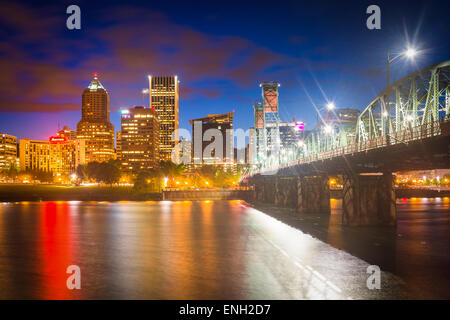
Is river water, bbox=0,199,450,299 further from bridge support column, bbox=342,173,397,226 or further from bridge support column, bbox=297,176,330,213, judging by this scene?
bridge support column, bbox=297,176,330,213

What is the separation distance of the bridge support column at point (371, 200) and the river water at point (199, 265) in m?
3.56

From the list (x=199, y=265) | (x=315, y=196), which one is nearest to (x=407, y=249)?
(x=199, y=265)

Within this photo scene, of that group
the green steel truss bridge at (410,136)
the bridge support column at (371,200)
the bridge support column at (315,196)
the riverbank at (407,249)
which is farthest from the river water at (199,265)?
the bridge support column at (315,196)

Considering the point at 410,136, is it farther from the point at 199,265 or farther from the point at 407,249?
the point at 199,265

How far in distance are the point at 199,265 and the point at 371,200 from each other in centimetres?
3064

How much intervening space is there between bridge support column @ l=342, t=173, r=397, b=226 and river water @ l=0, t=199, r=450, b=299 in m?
3.56

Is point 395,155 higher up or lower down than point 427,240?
higher up

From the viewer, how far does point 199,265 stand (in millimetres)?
26812

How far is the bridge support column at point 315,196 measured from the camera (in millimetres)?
75562

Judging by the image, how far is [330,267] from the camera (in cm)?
2539

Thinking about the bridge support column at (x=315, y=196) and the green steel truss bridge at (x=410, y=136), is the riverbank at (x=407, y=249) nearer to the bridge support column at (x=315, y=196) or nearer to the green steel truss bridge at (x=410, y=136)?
the green steel truss bridge at (x=410, y=136)
